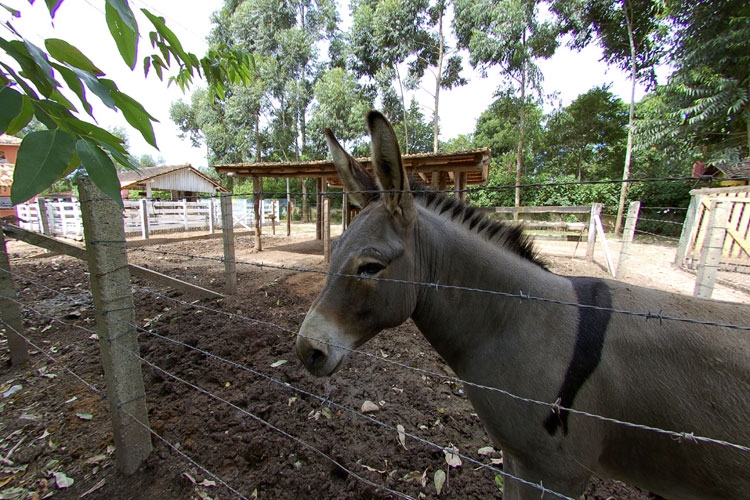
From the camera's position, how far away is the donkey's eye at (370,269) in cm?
153

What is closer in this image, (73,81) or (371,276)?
(73,81)

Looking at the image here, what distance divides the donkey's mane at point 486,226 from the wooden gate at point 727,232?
762 centimetres

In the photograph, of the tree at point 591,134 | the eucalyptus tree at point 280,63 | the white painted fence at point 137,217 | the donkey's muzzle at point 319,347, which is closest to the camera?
the donkey's muzzle at point 319,347

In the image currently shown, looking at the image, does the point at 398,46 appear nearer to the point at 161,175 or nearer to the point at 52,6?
the point at 161,175

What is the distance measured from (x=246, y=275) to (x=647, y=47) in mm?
25086

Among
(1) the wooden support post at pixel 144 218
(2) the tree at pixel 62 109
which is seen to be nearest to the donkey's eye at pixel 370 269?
(2) the tree at pixel 62 109

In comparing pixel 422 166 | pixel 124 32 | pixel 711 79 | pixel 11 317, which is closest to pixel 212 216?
pixel 422 166

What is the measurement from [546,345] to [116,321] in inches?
105

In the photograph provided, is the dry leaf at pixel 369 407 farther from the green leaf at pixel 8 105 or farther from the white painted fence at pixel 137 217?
the white painted fence at pixel 137 217

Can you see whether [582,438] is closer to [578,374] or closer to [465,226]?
[578,374]

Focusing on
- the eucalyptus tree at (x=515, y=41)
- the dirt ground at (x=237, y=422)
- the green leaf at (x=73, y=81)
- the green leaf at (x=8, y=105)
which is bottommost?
the dirt ground at (x=237, y=422)

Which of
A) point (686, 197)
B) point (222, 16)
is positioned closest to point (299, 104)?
point (222, 16)

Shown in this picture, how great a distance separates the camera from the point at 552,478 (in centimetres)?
137

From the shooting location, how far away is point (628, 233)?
6.68m
